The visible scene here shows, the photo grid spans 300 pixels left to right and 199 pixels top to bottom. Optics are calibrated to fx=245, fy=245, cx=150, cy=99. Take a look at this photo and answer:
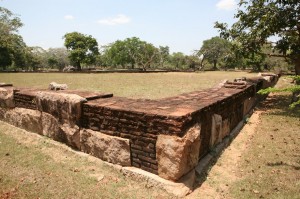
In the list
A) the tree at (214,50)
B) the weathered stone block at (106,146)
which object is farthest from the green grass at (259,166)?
the tree at (214,50)

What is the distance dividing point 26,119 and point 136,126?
12.2 ft

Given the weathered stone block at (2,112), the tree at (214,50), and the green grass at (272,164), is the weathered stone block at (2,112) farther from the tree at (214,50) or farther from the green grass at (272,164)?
the tree at (214,50)

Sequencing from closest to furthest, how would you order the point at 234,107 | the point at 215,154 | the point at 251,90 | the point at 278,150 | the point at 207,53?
the point at 215,154, the point at 278,150, the point at 234,107, the point at 251,90, the point at 207,53

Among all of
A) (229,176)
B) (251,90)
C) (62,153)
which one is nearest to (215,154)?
(229,176)

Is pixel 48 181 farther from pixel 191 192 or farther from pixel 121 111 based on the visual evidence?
pixel 191 192

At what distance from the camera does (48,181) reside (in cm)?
405

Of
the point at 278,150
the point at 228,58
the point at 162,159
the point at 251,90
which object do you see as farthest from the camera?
the point at 228,58

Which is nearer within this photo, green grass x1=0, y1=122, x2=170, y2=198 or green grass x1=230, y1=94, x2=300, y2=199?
green grass x1=0, y1=122, x2=170, y2=198

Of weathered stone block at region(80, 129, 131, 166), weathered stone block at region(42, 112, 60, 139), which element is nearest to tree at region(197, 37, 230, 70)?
weathered stone block at region(42, 112, 60, 139)

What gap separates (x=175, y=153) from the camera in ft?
12.0

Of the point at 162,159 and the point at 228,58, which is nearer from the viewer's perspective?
the point at 162,159

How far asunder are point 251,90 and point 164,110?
6426 millimetres

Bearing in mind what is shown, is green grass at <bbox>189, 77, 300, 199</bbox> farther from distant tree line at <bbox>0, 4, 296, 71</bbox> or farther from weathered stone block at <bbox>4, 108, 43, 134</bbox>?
distant tree line at <bbox>0, 4, 296, 71</bbox>

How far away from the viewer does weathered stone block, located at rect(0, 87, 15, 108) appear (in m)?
6.80
